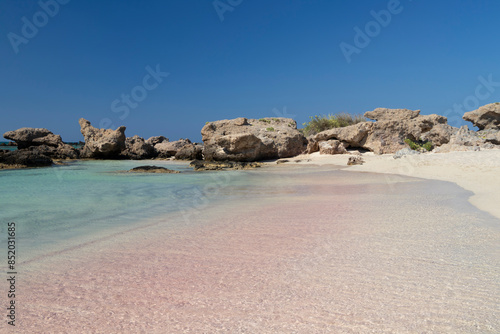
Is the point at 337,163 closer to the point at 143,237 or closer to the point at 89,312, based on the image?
the point at 143,237

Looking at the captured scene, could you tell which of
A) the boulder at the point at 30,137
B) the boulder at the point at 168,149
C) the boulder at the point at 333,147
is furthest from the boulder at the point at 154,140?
the boulder at the point at 333,147

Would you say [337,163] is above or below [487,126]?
below

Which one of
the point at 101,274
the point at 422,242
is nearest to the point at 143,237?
the point at 101,274

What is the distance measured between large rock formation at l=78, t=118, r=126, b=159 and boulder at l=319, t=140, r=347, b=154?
1570 cm

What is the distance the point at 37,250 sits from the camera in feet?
9.25

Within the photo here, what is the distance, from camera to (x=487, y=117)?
933 inches

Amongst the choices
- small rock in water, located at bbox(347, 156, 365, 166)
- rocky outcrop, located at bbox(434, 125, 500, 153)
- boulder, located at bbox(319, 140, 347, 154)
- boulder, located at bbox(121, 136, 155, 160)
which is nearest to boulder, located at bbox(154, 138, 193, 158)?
boulder, located at bbox(121, 136, 155, 160)

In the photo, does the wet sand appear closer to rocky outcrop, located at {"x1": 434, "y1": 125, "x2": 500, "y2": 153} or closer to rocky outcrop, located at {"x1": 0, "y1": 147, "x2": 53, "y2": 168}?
rocky outcrop, located at {"x1": 434, "y1": 125, "x2": 500, "y2": 153}

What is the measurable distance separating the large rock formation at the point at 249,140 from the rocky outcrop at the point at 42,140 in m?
12.2

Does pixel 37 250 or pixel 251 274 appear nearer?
pixel 251 274

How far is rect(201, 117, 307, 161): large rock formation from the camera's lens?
18.2 metres

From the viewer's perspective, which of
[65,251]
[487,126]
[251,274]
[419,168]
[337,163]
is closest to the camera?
[251,274]

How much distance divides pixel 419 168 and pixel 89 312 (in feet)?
36.2

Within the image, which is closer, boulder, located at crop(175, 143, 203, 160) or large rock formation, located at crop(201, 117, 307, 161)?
large rock formation, located at crop(201, 117, 307, 161)
